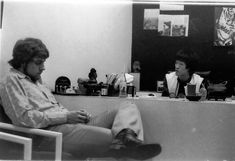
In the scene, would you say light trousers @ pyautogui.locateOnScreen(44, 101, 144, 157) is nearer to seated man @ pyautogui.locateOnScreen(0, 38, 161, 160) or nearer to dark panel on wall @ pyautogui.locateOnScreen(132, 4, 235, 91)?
seated man @ pyautogui.locateOnScreen(0, 38, 161, 160)

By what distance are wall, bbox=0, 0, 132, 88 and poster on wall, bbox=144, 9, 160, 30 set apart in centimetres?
10

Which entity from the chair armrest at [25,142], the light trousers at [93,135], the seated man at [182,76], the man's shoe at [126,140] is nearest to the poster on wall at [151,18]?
the seated man at [182,76]

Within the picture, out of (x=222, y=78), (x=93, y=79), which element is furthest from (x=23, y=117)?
(x=222, y=78)

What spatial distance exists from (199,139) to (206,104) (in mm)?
183

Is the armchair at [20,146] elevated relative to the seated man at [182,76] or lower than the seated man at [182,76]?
lower

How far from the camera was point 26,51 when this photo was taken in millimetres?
1719

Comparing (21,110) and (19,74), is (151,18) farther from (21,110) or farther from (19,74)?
(21,110)

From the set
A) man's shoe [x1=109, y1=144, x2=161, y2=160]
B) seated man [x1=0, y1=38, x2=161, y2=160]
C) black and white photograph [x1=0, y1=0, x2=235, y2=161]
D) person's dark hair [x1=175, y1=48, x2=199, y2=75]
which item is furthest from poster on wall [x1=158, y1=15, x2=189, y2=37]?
man's shoe [x1=109, y1=144, x2=161, y2=160]

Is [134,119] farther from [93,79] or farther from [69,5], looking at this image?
[69,5]

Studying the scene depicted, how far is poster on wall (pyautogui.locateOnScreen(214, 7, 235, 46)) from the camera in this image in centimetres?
213

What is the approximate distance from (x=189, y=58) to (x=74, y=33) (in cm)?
78

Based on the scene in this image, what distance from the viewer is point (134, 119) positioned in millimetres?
1638

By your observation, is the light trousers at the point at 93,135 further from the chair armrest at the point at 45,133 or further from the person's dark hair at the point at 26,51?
the person's dark hair at the point at 26,51

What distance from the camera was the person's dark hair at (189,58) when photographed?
2.23 meters
